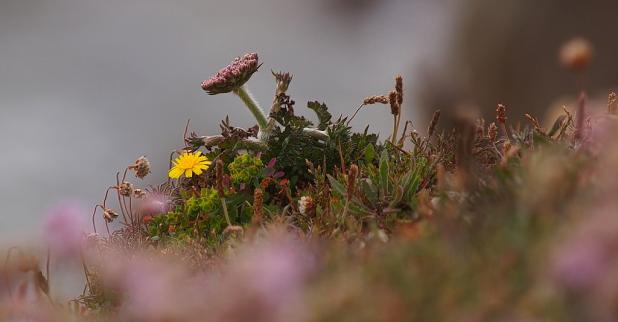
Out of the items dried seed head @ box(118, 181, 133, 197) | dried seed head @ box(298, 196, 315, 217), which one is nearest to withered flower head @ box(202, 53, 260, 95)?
dried seed head @ box(118, 181, 133, 197)

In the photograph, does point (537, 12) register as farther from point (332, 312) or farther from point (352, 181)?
point (332, 312)

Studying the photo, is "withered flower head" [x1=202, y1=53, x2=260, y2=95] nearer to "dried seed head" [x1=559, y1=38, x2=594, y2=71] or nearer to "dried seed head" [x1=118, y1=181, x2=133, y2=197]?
"dried seed head" [x1=118, y1=181, x2=133, y2=197]

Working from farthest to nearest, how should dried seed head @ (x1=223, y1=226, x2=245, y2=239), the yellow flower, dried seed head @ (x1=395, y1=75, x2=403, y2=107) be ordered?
the yellow flower
dried seed head @ (x1=395, y1=75, x2=403, y2=107)
dried seed head @ (x1=223, y1=226, x2=245, y2=239)

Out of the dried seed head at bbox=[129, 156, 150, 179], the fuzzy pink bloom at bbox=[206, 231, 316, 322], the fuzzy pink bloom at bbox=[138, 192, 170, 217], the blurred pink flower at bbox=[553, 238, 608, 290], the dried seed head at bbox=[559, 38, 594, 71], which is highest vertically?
the dried seed head at bbox=[129, 156, 150, 179]

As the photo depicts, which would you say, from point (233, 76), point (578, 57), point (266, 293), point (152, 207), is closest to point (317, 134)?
point (233, 76)

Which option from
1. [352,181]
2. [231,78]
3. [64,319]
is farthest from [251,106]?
[64,319]

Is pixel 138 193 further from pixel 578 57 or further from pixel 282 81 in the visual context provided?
pixel 578 57
